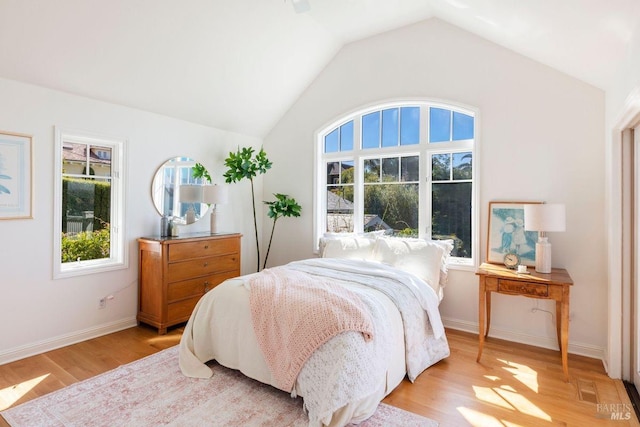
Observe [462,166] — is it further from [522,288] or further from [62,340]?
[62,340]

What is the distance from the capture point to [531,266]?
10.8 feet

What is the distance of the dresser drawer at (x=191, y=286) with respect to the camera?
12.0ft

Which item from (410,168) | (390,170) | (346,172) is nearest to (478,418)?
(410,168)

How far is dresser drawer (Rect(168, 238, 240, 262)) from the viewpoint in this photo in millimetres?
3675

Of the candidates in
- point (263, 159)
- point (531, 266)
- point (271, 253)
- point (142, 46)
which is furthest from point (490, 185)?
point (142, 46)

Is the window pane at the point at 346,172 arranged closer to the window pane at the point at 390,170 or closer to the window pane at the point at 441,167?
the window pane at the point at 390,170

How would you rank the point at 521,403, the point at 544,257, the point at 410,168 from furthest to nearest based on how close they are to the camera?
the point at 410,168 → the point at 544,257 → the point at 521,403

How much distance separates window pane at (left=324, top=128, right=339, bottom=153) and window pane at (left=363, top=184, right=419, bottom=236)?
2.30ft

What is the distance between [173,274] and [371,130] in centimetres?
282

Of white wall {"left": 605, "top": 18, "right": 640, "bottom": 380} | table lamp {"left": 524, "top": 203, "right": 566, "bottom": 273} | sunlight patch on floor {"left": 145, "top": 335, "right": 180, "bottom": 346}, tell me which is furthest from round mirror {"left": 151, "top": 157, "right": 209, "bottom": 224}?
white wall {"left": 605, "top": 18, "right": 640, "bottom": 380}

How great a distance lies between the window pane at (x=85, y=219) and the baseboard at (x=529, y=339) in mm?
3701

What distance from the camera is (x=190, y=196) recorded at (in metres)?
4.21

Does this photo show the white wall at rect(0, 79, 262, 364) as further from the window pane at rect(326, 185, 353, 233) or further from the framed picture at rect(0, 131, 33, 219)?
the window pane at rect(326, 185, 353, 233)

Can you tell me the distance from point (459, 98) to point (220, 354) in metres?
3.34
